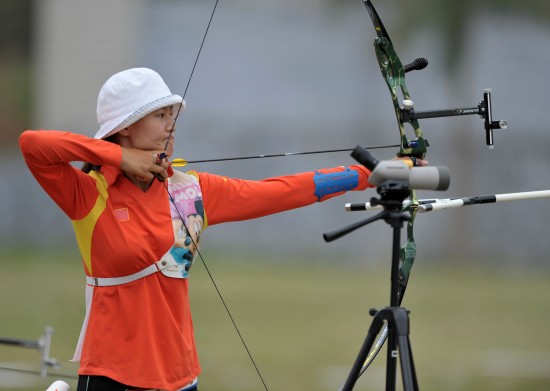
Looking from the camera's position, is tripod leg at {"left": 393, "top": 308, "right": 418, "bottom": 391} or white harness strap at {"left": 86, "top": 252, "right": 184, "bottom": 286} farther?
white harness strap at {"left": 86, "top": 252, "right": 184, "bottom": 286}

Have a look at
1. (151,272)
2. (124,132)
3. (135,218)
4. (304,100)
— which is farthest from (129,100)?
(304,100)

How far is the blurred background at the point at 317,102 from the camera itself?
15.0 metres

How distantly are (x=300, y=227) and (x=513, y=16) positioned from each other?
5.47m

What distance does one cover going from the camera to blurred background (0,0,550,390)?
15.0m

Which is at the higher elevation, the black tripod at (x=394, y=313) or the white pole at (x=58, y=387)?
the black tripod at (x=394, y=313)

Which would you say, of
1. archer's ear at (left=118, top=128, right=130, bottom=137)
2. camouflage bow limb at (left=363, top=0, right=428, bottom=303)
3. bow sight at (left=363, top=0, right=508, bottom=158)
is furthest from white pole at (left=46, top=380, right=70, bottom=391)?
bow sight at (left=363, top=0, right=508, bottom=158)

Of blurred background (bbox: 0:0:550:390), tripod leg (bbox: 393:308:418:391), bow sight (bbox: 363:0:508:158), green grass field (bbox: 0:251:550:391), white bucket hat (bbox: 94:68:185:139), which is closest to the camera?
tripod leg (bbox: 393:308:418:391)

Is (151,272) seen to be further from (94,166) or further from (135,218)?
(94,166)

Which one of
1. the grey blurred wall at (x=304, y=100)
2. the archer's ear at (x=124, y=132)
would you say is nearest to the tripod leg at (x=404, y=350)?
the archer's ear at (x=124, y=132)

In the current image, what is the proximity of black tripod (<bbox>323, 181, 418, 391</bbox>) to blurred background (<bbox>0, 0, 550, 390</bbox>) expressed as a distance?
10.8 meters

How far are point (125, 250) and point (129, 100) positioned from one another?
0.41 meters

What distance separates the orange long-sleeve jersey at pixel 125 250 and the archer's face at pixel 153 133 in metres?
0.11

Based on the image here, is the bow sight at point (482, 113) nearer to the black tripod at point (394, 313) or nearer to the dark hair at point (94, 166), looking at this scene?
the black tripod at point (394, 313)

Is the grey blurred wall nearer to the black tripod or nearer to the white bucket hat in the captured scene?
the white bucket hat
